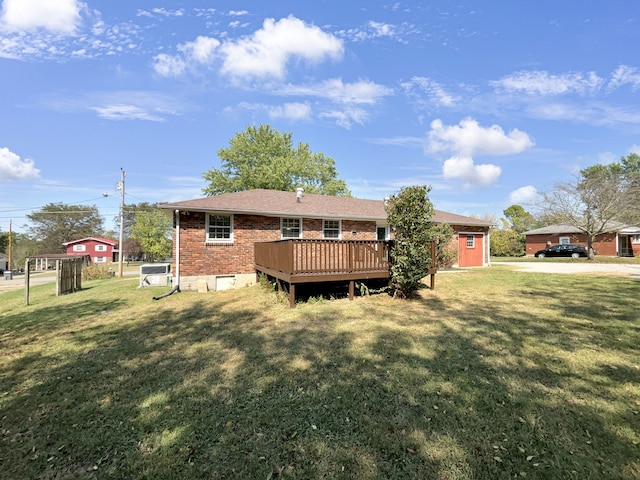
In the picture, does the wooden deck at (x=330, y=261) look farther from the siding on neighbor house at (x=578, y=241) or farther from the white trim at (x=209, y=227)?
the siding on neighbor house at (x=578, y=241)

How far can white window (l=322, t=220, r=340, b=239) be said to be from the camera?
515 inches

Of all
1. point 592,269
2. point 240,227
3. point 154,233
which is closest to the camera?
point 240,227

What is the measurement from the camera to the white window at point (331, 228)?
1308 cm

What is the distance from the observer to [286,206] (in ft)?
41.5

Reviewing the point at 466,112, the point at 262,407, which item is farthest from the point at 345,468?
the point at 466,112

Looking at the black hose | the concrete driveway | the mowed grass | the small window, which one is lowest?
the mowed grass

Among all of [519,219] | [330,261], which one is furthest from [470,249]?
[519,219]

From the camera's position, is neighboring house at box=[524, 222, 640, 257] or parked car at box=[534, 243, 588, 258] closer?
parked car at box=[534, 243, 588, 258]

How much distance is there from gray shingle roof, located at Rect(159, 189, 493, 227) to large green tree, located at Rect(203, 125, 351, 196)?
15.5 metres

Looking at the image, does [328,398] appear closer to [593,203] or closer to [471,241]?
[471,241]

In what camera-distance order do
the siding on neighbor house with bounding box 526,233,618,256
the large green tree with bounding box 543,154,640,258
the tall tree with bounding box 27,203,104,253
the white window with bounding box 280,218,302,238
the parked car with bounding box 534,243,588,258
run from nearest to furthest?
1. the white window with bounding box 280,218,302,238
2. the large green tree with bounding box 543,154,640,258
3. the parked car with bounding box 534,243,588,258
4. the siding on neighbor house with bounding box 526,233,618,256
5. the tall tree with bounding box 27,203,104,253

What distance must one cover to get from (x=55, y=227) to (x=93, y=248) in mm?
11464

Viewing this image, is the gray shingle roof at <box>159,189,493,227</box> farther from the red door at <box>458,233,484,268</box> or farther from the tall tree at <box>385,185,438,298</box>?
the tall tree at <box>385,185,438,298</box>

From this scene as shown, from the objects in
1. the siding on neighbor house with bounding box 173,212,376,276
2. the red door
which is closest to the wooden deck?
the siding on neighbor house with bounding box 173,212,376,276
